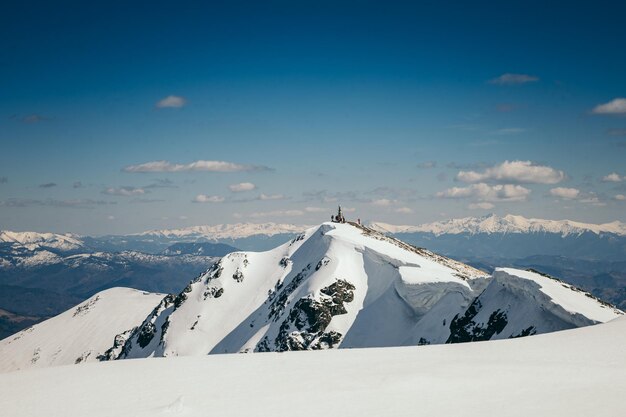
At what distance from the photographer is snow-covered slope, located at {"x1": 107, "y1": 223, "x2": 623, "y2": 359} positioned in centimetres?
5478

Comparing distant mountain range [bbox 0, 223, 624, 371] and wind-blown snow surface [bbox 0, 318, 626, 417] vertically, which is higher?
wind-blown snow surface [bbox 0, 318, 626, 417]

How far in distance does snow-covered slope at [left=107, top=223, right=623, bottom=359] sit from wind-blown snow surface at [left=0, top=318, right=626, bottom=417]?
3343cm

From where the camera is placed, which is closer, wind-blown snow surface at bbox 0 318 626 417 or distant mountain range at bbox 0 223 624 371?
wind-blown snow surface at bbox 0 318 626 417

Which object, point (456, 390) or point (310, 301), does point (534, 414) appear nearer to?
point (456, 390)

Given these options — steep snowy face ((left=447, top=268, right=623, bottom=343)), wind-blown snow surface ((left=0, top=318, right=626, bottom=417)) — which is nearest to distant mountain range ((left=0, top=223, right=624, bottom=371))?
steep snowy face ((left=447, top=268, right=623, bottom=343))

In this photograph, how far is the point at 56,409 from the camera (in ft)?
45.0

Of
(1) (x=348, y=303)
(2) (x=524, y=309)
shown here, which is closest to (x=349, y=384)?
(2) (x=524, y=309)

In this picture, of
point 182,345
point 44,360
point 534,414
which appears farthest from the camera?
Answer: point 44,360

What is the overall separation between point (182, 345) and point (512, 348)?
104294 mm

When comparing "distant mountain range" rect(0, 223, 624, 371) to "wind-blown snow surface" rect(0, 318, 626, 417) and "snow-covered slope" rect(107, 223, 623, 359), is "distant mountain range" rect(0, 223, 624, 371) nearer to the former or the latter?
"snow-covered slope" rect(107, 223, 623, 359)

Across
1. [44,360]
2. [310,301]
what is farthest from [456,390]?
[44,360]

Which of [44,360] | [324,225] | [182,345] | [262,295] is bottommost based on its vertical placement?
[44,360]

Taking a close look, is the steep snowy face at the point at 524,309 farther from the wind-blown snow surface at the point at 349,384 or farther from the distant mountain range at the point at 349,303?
the wind-blown snow surface at the point at 349,384

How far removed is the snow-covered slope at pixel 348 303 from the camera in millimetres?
54781
